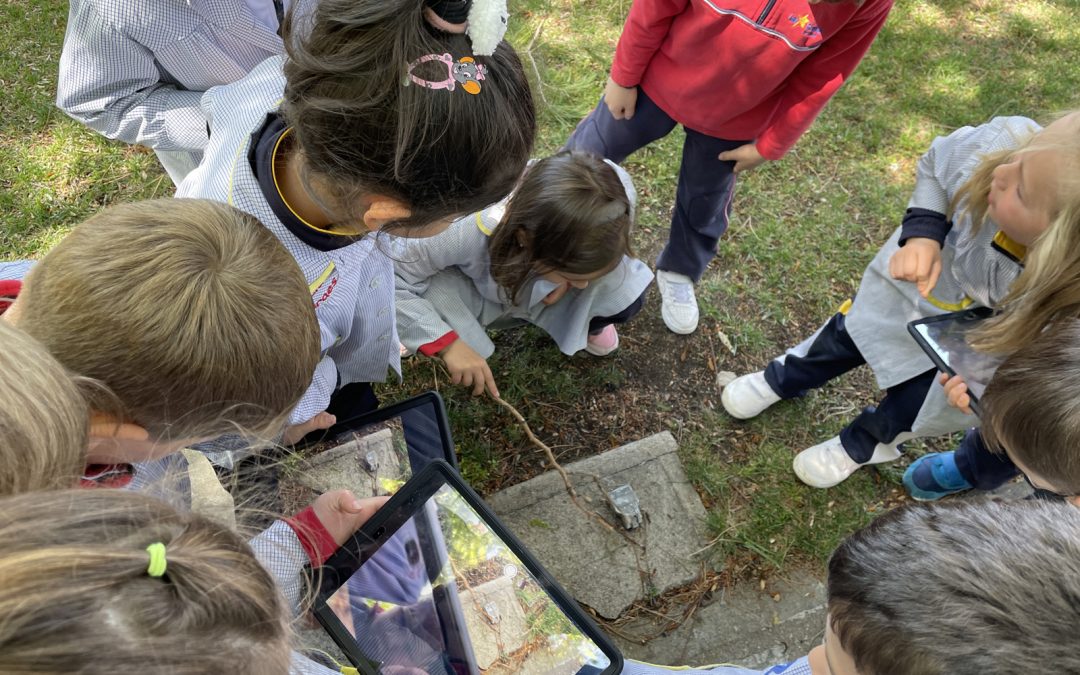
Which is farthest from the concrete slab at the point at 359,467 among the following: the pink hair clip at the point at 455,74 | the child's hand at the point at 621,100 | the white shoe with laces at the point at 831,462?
the white shoe with laces at the point at 831,462

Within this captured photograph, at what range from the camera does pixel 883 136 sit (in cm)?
Answer: 323

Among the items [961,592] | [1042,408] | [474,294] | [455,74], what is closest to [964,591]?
[961,592]

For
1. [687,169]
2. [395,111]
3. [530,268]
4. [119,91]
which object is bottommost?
[530,268]

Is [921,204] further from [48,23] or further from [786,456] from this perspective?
[48,23]

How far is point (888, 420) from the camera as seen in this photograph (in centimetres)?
207

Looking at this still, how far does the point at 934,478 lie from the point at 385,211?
2013 millimetres

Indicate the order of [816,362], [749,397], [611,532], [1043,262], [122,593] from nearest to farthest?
[122,593] → [1043,262] → [611,532] → [816,362] → [749,397]

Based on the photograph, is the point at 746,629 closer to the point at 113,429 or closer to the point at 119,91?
the point at 113,429

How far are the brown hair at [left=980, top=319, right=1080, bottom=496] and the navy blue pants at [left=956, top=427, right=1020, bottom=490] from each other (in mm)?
666

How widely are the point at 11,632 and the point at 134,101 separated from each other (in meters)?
1.34

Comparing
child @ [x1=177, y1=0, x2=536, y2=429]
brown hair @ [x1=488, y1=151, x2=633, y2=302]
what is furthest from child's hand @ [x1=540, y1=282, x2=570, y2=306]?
child @ [x1=177, y1=0, x2=536, y2=429]

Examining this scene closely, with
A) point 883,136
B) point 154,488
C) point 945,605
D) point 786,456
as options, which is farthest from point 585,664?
point 883,136

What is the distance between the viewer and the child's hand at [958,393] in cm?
167

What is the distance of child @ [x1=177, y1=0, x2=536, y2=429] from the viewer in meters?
1.05
